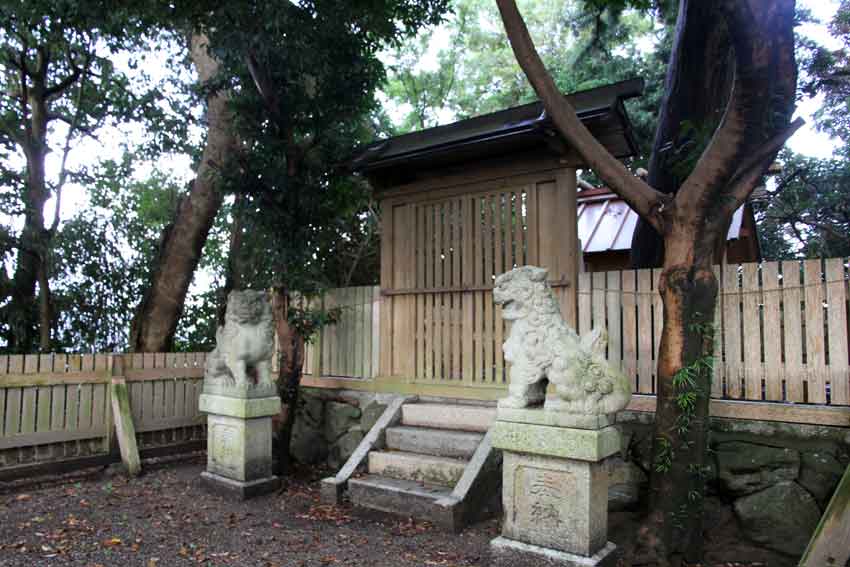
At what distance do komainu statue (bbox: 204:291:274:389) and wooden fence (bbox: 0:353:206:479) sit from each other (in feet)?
5.47

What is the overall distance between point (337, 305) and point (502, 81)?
540 inches

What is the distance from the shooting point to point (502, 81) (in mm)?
18672

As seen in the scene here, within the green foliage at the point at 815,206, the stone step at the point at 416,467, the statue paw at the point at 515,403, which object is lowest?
the stone step at the point at 416,467

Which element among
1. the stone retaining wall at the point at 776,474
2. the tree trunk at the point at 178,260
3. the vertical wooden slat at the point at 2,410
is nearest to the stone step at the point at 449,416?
the stone retaining wall at the point at 776,474

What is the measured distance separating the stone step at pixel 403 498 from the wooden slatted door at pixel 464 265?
146 cm

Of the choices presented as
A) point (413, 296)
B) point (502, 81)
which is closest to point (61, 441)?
point (413, 296)

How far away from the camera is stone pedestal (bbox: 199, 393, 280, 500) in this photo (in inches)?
228

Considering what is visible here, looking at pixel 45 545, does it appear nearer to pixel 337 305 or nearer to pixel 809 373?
pixel 337 305

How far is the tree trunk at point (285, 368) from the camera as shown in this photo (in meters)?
6.65

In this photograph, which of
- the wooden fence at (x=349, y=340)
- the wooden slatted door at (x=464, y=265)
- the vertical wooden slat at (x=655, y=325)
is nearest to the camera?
the vertical wooden slat at (x=655, y=325)

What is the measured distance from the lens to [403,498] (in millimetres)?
5109

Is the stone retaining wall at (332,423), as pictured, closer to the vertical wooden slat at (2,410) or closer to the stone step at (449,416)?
the stone step at (449,416)

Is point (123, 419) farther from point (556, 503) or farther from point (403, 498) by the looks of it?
point (556, 503)

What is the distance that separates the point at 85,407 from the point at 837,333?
306 inches
